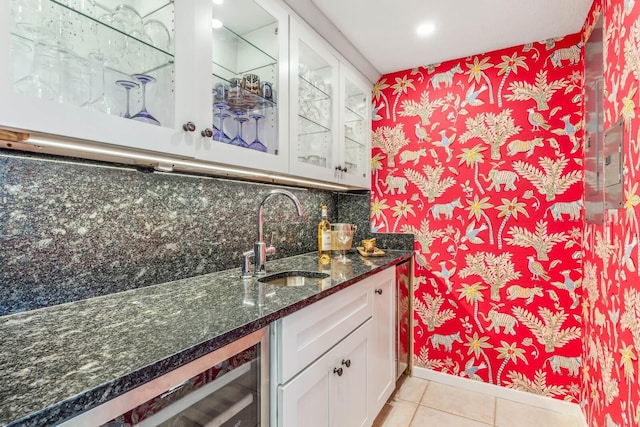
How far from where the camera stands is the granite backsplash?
0.97 meters

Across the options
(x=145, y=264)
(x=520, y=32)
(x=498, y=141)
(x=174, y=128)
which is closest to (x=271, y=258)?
(x=145, y=264)

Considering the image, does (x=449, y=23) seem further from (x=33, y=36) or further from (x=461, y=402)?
(x=461, y=402)

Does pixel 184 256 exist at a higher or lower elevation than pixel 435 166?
lower

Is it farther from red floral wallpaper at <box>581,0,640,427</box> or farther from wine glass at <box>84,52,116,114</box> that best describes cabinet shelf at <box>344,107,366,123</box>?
wine glass at <box>84,52,116,114</box>

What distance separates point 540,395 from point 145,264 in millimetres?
2368

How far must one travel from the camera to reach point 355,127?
2330 mm

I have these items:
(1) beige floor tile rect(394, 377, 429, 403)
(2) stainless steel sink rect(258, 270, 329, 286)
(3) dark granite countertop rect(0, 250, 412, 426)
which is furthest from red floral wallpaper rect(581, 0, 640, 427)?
(2) stainless steel sink rect(258, 270, 329, 286)

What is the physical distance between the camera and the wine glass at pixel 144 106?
0.98 metres

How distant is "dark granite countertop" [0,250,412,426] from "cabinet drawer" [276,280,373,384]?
0.05 metres

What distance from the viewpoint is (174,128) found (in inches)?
40.8

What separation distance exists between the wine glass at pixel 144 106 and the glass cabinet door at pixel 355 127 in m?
1.20

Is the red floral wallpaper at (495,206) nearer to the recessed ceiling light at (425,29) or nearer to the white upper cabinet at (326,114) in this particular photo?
the white upper cabinet at (326,114)

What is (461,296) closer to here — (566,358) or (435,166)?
(566,358)

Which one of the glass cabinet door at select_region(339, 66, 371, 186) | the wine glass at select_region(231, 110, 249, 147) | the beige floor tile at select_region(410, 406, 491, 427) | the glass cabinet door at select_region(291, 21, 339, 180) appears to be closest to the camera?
the wine glass at select_region(231, 110, 249, 147)
